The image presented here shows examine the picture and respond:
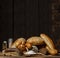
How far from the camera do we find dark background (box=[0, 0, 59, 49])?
149 inches

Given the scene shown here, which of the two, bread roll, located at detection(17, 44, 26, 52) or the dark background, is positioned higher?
the dark background

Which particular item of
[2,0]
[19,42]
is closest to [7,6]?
[2,0]

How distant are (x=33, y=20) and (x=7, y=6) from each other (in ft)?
1.32

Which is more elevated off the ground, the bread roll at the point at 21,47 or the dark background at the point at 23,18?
the dark background at the point at 23,18

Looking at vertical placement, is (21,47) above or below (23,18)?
below

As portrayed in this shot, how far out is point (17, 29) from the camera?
3.80m

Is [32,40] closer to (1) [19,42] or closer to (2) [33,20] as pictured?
(1) [19,42]

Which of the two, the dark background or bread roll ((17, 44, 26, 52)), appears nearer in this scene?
bread roll ((17, 44, 26, 52))

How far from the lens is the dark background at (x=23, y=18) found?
12.4 ft

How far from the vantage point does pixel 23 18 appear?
3828 millimetres

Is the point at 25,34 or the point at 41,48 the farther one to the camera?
the point at 25,34

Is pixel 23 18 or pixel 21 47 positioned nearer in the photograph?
pixel 21 47

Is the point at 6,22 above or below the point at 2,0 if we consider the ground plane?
below

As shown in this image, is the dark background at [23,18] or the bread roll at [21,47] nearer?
the bread roll at [21,47]
